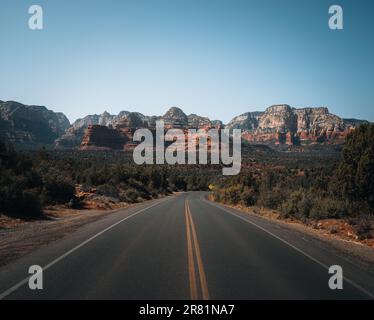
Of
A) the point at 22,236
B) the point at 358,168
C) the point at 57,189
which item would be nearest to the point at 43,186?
the point at 57,189

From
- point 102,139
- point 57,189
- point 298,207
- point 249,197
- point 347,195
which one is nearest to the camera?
point 298,207

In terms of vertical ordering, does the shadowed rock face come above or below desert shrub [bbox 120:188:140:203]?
above

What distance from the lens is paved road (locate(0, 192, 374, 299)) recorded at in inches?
296

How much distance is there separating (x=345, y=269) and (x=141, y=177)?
199 feet

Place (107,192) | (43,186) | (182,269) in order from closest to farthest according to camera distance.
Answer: (182,269) → (43,186) → (107,192)

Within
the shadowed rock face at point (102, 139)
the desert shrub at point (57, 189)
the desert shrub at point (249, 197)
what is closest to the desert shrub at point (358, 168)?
the desert shrub at point (249, 197)

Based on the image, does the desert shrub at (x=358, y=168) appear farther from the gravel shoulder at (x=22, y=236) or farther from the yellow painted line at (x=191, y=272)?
the gravel shoulder at (x=22, y=236)

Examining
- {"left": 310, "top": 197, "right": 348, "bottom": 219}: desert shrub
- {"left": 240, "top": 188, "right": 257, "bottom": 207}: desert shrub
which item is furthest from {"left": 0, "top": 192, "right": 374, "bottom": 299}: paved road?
{"left": 240, "top": 188, "right": 257, "bottom": 207}: desert shrub

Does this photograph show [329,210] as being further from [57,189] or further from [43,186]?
[43,186]

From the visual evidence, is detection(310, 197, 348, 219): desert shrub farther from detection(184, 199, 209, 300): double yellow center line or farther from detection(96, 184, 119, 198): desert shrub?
detection(96, 184, 119, 198): desert shrub

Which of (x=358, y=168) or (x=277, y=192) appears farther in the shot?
(x=277, y=192)

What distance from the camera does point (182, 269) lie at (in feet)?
31.1
